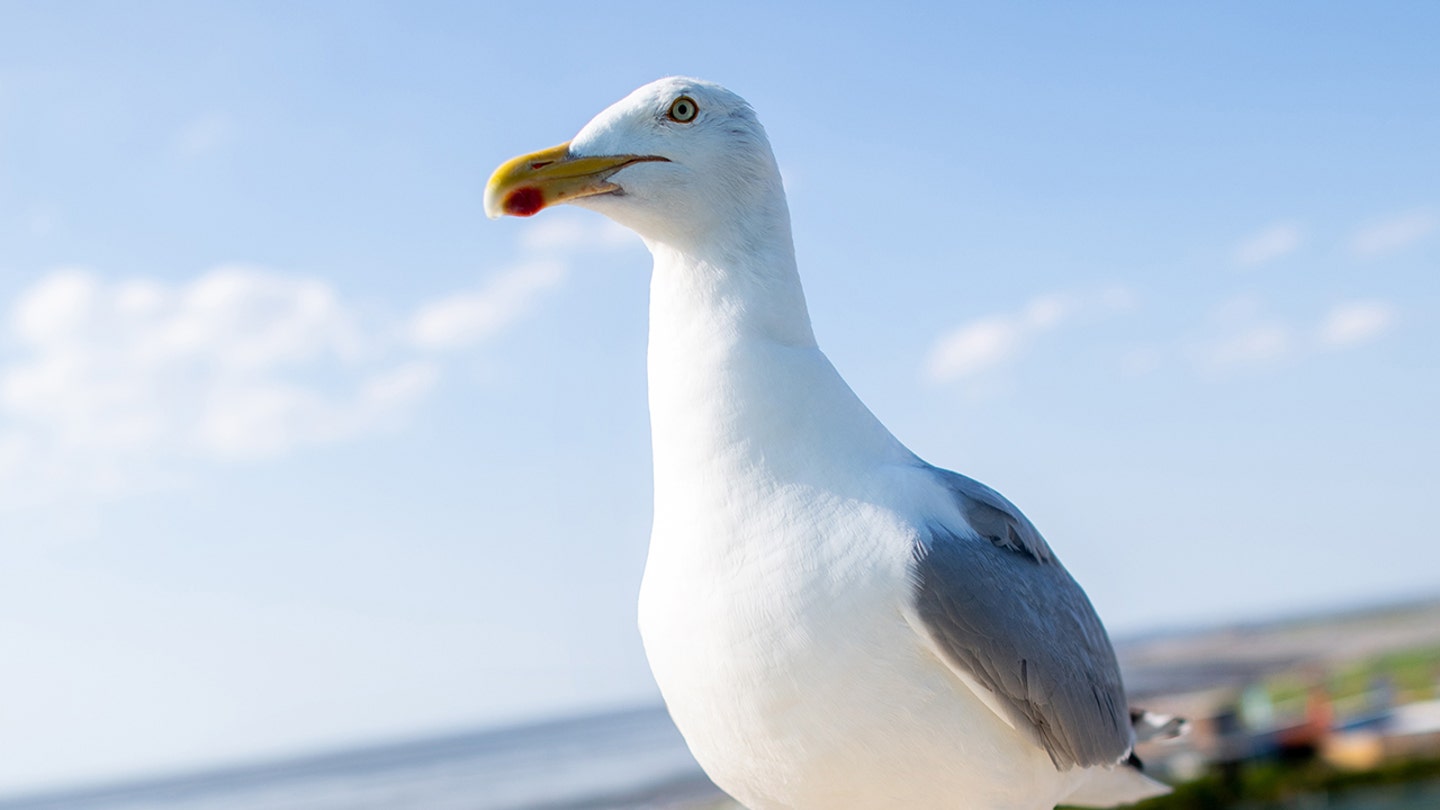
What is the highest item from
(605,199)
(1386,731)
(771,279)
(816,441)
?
(605,199)

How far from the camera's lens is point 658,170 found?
2508 mm

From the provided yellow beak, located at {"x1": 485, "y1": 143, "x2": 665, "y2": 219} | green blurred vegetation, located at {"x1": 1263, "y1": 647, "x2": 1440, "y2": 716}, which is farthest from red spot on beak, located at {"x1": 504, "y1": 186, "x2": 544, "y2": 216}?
green blurred vegetation, located at {"x1": 1263, "y1": 647, "x2": 1440, "y2": 716}

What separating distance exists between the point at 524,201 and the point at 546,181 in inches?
2.3

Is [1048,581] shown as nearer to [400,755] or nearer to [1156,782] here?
[1156,782]

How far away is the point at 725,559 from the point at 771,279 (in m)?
0.58

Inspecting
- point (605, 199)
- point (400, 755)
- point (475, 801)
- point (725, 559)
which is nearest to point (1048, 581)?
point (725, 559)

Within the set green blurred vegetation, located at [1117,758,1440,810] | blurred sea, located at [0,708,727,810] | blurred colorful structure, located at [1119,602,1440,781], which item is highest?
blurred sea, located at [0,708,727,810]

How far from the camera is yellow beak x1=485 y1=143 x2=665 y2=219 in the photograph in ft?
8.23

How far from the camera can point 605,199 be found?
2533 mm

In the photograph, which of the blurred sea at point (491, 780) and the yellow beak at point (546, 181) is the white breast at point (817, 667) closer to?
the yellow beak at point (546, 181)

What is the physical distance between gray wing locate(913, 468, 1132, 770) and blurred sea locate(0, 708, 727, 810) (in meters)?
14.9

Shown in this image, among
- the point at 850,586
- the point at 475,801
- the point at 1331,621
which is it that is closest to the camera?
the point at 850,586

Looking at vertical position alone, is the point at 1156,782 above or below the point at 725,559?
below

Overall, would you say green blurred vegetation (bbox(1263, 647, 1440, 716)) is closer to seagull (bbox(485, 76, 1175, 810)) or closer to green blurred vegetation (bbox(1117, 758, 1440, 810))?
green blurred vegetation (bbox(1117, 758, 1440, 810))
